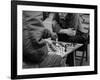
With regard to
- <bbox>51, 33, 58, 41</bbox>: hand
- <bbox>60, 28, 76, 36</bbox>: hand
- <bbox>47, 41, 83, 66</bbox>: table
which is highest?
<bbox>60, 28, 76, 36</bbox>: hand

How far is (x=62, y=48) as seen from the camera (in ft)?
5.59

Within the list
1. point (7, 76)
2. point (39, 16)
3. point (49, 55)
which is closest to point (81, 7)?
point (39, 16)

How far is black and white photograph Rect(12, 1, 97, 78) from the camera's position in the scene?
1.58 m

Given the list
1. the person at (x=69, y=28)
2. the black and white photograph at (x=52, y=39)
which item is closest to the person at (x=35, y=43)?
the black and white photograph at (x=52, y=39)

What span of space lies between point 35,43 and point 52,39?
167 mm

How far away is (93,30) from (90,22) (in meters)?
0.09

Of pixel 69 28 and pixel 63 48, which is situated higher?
pixel 69 28

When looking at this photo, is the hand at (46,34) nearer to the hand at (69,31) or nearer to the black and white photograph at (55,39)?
the black and white photograph at (55,39)

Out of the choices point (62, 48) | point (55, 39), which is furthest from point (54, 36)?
point (62, 48)

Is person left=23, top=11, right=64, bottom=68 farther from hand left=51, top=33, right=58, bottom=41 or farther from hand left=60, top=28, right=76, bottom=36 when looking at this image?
hand left=60, top=28, right=76, bottom=36

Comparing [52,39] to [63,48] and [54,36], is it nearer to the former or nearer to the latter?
[54,36]

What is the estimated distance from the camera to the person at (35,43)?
160 cm

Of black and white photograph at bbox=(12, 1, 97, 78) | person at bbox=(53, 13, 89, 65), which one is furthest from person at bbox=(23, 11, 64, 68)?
person at bbox=(53, 13, 89, 65)

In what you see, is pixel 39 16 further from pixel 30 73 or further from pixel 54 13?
pixel 30 73
